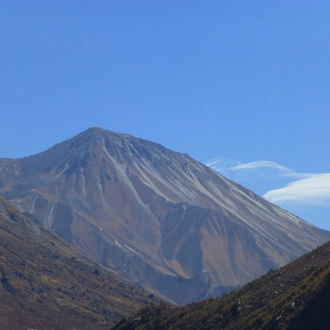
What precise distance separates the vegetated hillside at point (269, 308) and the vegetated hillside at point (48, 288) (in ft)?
199

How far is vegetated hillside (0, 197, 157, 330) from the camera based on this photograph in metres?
112

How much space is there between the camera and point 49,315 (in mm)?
114500

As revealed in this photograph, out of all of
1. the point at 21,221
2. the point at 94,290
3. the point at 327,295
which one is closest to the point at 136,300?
the point at 94,290

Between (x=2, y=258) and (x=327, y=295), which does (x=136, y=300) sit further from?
(x=327, y=295)

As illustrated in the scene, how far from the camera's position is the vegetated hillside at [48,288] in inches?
4417

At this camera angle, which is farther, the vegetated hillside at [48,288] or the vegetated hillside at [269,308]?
the vegetated hillside at [48,288]

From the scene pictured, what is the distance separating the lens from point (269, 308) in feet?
116

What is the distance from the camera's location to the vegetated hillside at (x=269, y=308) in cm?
3055

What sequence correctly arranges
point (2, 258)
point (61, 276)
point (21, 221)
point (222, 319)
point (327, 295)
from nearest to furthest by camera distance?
point (327, 295) < point (222, 319) < point (2, 258) < point (61, 276) < point (21, 221)

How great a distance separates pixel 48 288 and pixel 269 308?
97.9 metres

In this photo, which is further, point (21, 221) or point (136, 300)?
point (21, 221)

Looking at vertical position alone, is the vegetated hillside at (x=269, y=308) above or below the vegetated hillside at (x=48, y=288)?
above

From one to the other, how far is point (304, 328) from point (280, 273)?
54.6 feet

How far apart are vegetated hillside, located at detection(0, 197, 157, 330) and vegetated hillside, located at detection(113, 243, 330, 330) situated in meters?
60.6
